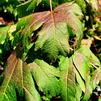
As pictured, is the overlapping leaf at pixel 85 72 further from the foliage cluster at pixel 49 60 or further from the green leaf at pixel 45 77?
the green leaf at pixel 45 77

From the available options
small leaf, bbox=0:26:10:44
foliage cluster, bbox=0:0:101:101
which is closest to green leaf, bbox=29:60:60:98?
foliage cluster, bbox=0:0:101:101

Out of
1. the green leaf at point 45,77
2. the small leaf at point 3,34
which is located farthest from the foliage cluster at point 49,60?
the small leaf at point 3,34

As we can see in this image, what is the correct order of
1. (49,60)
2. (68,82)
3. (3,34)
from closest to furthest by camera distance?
(49,60), (68,82), (3,34)

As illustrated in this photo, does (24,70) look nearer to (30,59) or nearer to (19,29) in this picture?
(30,59)

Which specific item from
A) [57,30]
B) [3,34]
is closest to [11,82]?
[57,30]

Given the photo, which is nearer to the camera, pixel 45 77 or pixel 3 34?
pixel 45 77

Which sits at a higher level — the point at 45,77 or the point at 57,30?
the point at 57,30

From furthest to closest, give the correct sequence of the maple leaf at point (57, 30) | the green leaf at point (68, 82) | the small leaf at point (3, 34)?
the small leaf at point (3, 34), the green leaf at point (68, 82), the maple leaf at point (57, 30)

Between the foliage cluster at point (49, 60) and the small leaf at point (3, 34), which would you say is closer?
the foliage cluster at point (49, 60)

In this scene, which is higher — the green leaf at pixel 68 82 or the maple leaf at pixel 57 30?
the maple leaf at pixel 57 30

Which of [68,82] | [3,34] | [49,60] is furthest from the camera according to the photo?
→ [3,34]

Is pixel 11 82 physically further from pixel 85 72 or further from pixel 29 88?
pixel 85 72
